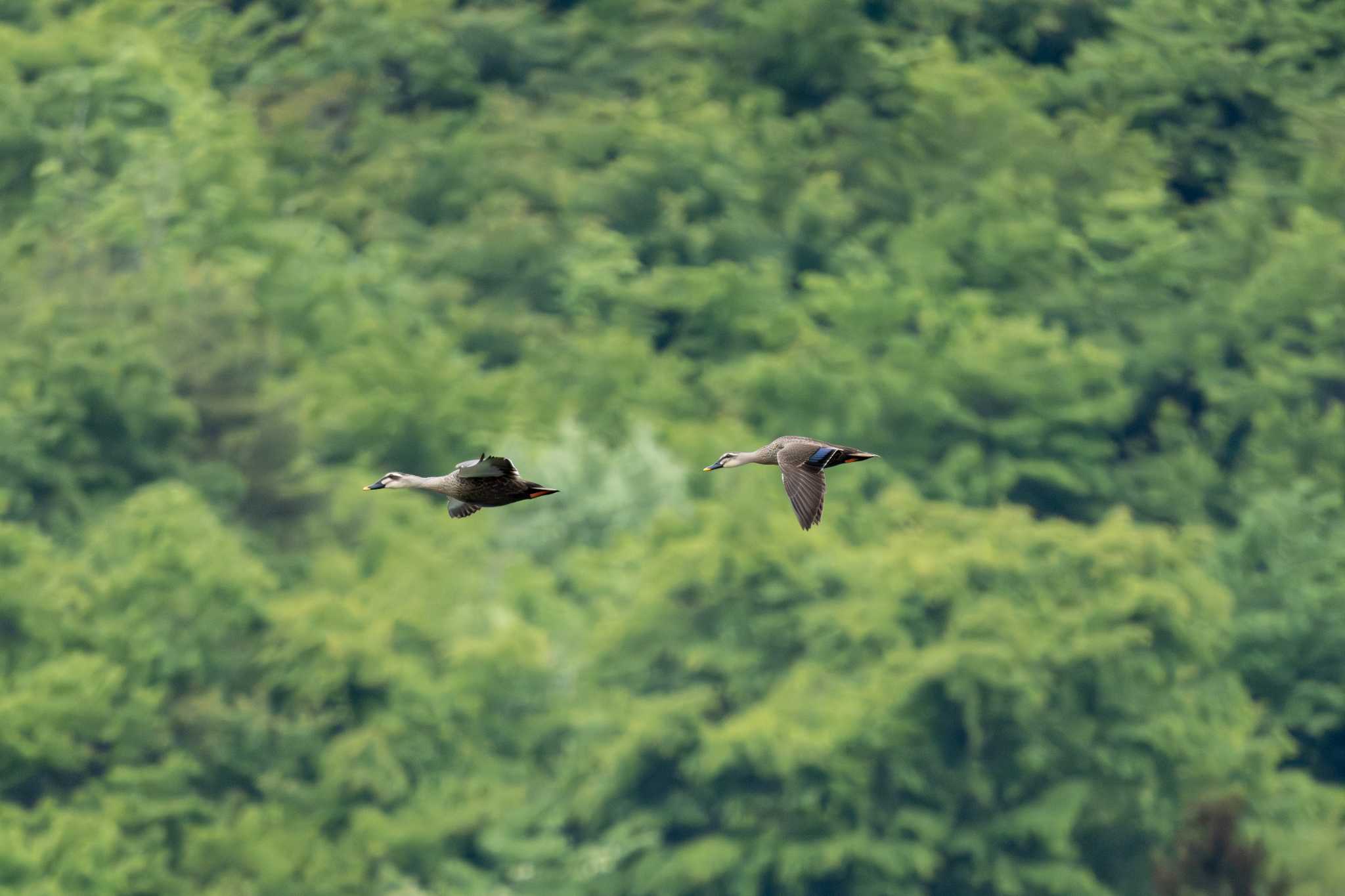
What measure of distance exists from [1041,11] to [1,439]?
48881 mm

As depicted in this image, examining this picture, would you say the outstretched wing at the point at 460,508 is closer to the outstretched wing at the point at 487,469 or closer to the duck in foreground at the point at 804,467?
the outstretched wing at the point at 487,469

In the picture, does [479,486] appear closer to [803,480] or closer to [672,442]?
[803,480]

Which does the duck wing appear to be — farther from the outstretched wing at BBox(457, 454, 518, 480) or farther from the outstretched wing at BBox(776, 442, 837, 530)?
the outstretched wing at BBox(457, 454, 518, 480)

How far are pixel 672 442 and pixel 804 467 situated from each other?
4910 cm

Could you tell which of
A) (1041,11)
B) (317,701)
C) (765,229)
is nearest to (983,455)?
(765,229)

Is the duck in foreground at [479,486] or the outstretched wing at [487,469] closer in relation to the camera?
the outstretched wing at [487,469]

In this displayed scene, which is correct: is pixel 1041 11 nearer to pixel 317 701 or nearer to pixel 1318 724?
pixel 1318 724

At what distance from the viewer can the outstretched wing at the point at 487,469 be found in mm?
14984

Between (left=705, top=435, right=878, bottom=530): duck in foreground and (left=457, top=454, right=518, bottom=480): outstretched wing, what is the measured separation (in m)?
2.22

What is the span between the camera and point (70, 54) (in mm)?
86188

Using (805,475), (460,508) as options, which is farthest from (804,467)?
(460,508)

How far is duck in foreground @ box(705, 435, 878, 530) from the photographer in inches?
681

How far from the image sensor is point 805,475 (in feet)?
58.4

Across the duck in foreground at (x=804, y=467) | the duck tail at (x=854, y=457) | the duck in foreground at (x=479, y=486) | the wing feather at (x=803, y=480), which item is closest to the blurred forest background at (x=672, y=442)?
the duck in foreground at (x=479, y=486)
